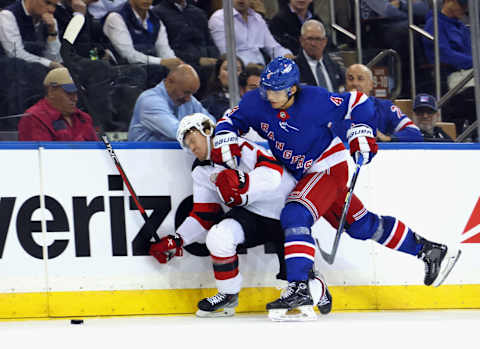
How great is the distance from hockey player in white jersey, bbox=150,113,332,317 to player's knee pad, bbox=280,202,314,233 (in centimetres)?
14

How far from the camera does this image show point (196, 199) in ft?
13.6

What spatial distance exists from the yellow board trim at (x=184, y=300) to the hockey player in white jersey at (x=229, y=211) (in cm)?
21

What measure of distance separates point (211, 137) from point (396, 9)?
174 centimetres

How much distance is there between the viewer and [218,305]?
402cm

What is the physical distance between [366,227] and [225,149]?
0.88 metres

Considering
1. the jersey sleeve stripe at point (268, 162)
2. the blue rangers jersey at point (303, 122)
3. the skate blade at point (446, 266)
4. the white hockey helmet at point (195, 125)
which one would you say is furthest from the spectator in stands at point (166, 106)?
the skate blade at point (446, 266)

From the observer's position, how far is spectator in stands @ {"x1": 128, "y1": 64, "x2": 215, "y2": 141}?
4.33 metres

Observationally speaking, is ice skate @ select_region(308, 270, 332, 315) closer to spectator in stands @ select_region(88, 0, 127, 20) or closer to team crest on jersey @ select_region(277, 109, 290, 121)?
team crest on jersey @ select_region(277, 109, 290, 121)

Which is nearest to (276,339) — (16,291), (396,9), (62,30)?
(16,291)

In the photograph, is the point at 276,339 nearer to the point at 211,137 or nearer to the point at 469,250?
the point at 211,137

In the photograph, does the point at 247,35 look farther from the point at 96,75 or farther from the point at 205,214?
the point at 205,214

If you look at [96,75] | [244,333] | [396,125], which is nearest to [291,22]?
[396,125]

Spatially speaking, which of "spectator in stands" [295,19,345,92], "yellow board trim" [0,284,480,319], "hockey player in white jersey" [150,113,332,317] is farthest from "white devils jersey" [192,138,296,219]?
"spectator in stands" [295,19,345,92]

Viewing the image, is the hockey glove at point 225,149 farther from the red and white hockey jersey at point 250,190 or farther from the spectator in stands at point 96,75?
the spectator in stands at point 96,75
